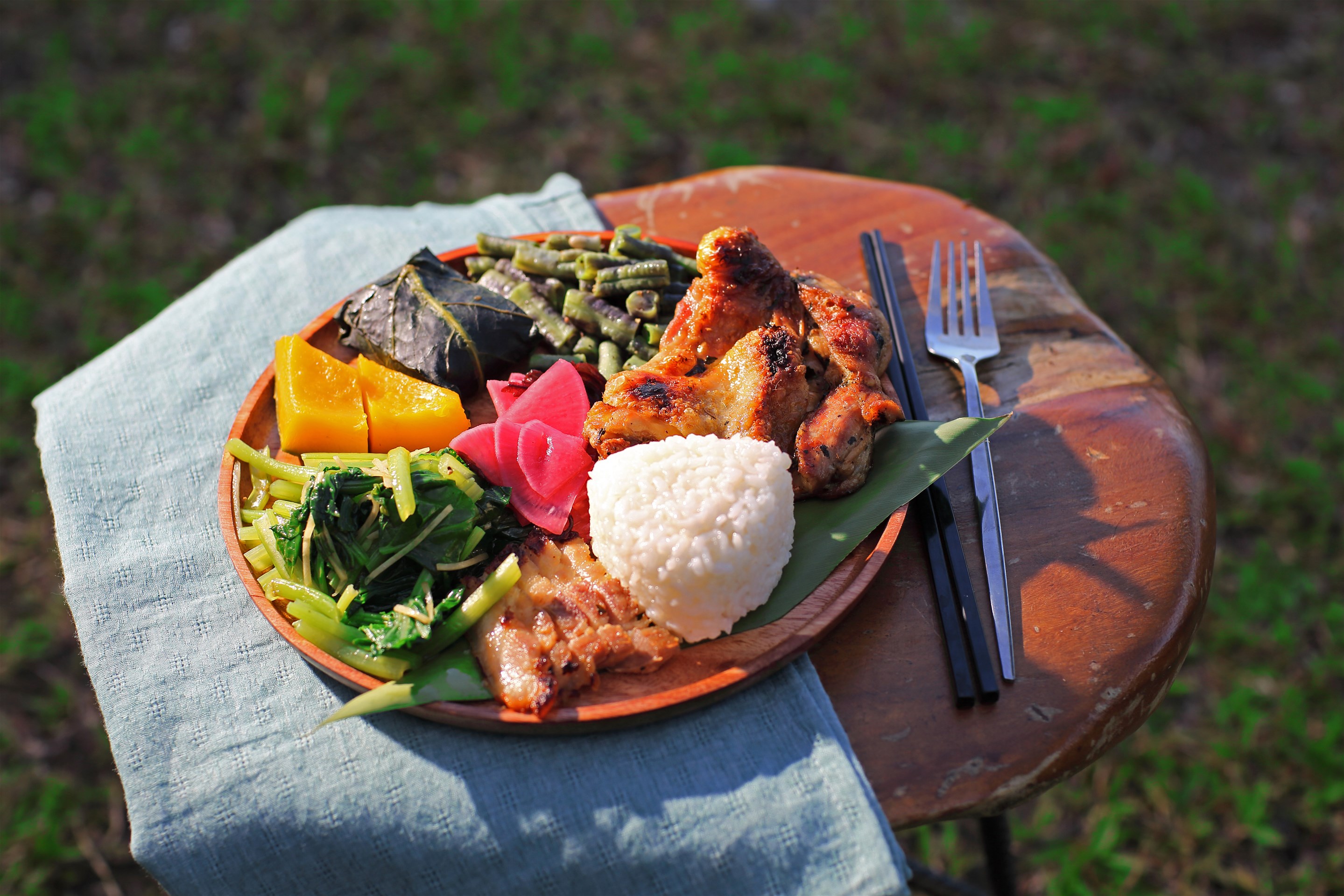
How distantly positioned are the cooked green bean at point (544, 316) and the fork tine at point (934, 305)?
145cm

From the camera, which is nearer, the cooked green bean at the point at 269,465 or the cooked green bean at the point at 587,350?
the cooked green bean at the point at 269,465

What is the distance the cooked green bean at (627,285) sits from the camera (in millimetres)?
3830

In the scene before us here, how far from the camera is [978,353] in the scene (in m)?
3.87

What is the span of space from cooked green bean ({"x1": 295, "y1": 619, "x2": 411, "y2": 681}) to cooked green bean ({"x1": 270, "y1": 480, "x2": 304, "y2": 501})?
51 cm

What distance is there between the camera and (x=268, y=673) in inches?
116

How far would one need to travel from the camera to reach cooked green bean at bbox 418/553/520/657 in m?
2.87

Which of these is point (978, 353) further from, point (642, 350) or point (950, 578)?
point (642, 350)

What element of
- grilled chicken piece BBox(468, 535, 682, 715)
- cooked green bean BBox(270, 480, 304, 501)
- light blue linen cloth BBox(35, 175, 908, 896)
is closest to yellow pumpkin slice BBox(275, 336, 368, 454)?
cooked green bean BBox(270, 480, 304, 501)

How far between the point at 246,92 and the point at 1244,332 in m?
7.85

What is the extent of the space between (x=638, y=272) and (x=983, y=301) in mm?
1462

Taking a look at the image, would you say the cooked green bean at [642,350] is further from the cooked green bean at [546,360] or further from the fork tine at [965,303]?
the fork tine at [965,303]

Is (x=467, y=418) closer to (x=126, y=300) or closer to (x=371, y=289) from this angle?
(x=371, y=289)

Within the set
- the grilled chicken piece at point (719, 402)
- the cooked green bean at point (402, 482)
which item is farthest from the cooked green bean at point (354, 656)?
the grilled chicken piece at point (719, 402)

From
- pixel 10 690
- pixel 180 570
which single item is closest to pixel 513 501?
pixel 180 570
